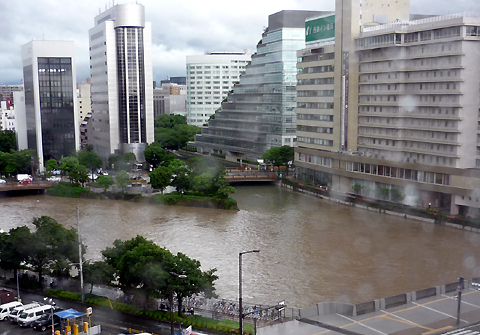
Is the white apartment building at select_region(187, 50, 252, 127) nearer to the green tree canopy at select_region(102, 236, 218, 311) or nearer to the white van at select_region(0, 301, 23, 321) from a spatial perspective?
the green tree canopy at select_region(102, 236, 218, 311)

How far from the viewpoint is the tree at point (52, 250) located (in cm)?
802

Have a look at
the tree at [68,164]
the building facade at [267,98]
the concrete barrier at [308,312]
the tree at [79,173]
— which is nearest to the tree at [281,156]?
the building facade at [267,98]

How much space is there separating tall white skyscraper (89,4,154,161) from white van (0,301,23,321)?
51.6 ft

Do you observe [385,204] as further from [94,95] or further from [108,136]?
[94,95]

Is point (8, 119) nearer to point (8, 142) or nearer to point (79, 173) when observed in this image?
point (8, 142)

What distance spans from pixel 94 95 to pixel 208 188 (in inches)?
446

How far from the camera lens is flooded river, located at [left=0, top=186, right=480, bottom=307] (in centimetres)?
830

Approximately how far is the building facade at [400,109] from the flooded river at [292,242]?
3.16ft

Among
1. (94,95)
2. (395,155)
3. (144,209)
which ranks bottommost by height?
(144,209)

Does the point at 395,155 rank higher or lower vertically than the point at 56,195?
higher

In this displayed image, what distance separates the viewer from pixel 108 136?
2312 centimetres

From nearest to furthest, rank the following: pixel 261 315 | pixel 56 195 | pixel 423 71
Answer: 1. pixel 261 315
2. pixel 423 71
3. pixel 56 195

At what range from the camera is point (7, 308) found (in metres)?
7.05

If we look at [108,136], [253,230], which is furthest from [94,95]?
[253,230]
